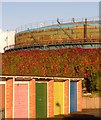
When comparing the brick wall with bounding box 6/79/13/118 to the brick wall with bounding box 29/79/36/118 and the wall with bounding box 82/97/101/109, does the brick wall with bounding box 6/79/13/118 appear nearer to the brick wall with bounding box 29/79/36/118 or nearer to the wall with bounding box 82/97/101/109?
the brick wall with bounding box 29/79/36/118

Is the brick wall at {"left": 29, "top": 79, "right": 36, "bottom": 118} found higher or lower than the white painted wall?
lower

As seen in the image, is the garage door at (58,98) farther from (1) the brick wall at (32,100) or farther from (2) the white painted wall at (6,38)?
(2) the white painted wall at (6,38)

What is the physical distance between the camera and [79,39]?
60.9 meters

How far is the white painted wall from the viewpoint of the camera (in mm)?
96000

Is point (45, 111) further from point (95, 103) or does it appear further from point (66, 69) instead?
point (66, 69)

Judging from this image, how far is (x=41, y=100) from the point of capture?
29906 millimetres

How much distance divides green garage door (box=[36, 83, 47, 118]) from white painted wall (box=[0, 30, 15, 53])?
2500 inches

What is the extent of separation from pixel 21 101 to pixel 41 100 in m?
3.01

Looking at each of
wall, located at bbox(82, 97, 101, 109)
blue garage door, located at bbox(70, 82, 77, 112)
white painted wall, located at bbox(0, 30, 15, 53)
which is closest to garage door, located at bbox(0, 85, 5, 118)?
blue garage door, located at bbox(70, 82, 77, 112)

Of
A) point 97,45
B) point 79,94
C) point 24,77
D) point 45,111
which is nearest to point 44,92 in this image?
point 45,111

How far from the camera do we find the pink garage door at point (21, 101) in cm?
2665

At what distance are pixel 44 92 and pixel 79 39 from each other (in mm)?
31581

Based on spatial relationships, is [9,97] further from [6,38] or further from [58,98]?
[6,38]

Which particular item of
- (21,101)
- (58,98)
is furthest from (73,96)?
(21,101)
